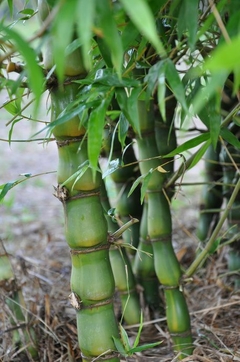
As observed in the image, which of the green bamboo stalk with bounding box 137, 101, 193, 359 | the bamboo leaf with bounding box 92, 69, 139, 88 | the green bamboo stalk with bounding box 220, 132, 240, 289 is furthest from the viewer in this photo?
the green bamboo stalk with bounding box 220, 132, 240, 289

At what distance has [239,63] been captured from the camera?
35cm

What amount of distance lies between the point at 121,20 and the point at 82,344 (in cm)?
44

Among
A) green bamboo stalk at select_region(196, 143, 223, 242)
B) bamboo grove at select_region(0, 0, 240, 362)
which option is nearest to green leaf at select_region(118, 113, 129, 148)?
Answer: bamboo grove at select_region(0, 0, 240, 362)

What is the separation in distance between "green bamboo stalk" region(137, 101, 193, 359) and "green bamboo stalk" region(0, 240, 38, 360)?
0.77 feet

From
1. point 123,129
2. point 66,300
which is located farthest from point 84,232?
point 66,300

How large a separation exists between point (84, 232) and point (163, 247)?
20 centimetres

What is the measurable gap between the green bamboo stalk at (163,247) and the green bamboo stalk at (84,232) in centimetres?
14

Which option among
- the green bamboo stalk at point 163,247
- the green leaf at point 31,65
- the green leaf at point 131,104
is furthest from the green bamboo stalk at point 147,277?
the green leaf at point 31,65

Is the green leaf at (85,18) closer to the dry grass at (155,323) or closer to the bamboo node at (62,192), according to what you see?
the bamboo node at (62,192)

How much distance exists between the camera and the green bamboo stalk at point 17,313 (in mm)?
934

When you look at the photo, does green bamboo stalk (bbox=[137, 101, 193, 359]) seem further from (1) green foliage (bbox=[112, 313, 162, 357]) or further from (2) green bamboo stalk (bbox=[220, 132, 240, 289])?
(2) green bamboo stalk (bbox=[220, 132, 240, 289])

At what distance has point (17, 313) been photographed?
97 cm

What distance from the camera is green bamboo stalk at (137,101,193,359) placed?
891mm

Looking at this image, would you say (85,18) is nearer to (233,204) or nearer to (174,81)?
(174,81)
